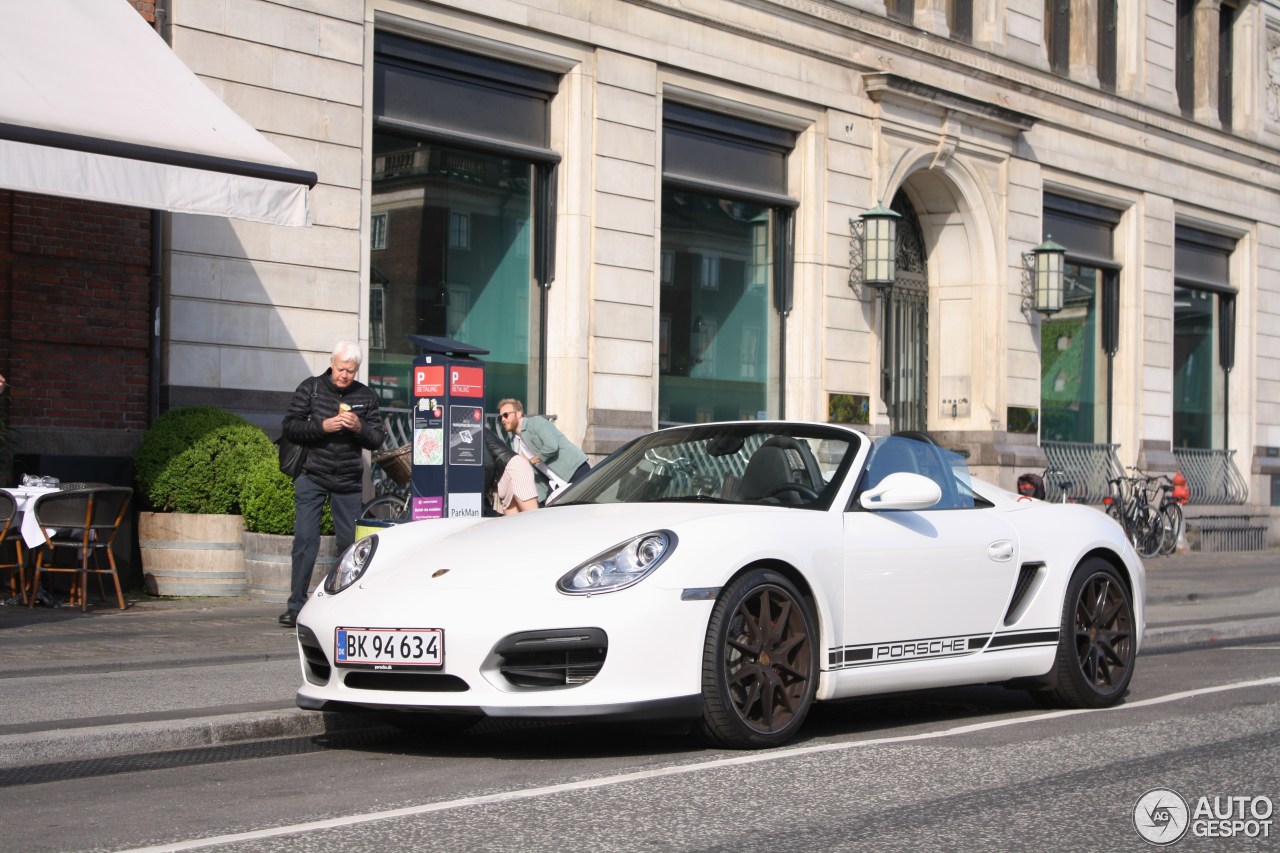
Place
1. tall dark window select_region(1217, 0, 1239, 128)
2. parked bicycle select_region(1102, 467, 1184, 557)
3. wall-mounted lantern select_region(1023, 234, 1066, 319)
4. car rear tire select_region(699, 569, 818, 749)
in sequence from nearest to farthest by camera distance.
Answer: car rear tire select_region(699, 569, 818, 749) → wall-mounted lantern select_region(1023, 234, 1066, 319) → parked bicycle select_region(1102, 467, 1184, 557) → tall dark window select_region(1217, 0, 1239, 128)

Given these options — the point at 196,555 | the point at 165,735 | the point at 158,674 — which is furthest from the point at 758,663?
the point at 196,555

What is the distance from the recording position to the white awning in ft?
34.0

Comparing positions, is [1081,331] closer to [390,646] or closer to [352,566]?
[352,566]

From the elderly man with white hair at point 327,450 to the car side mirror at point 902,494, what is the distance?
4.63 m

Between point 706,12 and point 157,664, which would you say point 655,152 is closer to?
point 706,12

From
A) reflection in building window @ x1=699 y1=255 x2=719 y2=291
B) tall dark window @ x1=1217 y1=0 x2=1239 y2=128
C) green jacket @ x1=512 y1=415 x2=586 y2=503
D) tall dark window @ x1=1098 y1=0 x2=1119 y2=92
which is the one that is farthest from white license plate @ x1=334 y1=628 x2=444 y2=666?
tall dark window @ x1=1217 y1=0 x2=1239 y2=128

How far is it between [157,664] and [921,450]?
4.36 m

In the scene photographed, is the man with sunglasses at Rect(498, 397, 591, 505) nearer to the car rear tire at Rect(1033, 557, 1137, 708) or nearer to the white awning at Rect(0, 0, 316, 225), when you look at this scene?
the white awning at Rect(0, 0, 316, 225)

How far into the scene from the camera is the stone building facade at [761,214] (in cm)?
1475

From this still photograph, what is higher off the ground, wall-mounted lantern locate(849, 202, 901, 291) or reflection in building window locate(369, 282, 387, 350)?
wall-mounted lantern locate(849, 202, 901, 291)

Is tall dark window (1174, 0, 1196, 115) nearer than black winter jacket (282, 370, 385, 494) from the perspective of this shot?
No

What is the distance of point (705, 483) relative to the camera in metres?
7.50

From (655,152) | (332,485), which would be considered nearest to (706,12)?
(655,152)

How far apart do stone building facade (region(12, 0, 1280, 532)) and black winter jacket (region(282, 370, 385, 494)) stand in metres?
3.12
